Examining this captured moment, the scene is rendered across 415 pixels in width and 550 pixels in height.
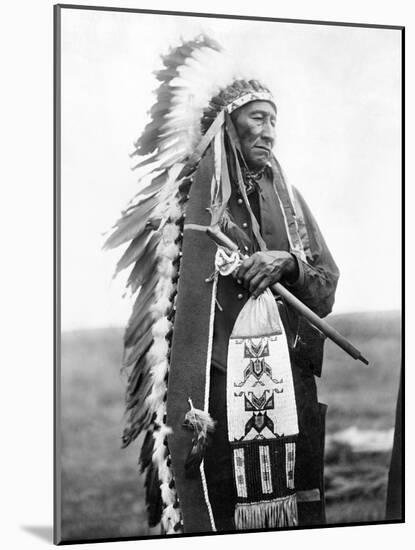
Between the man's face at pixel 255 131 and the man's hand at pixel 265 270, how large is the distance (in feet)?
1.35

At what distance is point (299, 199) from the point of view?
228 inches

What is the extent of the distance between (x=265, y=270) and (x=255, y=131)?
63 cm

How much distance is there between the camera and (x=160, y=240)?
5488 millimetres

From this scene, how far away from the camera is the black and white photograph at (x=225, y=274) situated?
5.38 metres

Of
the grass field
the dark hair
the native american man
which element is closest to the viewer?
the grass field

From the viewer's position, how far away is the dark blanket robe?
18.1 ft

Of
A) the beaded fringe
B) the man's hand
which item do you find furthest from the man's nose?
the beaded fringe

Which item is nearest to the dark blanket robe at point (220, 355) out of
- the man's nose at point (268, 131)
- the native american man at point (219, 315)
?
the native american man at point (219, 315)

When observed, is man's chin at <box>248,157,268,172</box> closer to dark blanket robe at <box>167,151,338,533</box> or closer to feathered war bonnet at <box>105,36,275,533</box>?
dark blanket robe at <box>167,151,338,533</box>

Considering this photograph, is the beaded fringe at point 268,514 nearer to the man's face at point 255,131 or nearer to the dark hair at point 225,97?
A: the man's face at point 255,131

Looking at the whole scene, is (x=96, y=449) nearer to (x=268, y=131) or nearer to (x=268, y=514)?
(x=268, y=514)

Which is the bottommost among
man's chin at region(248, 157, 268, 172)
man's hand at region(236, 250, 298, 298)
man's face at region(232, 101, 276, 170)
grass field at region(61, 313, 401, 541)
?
grass field at region(61, 313, 401, 541)

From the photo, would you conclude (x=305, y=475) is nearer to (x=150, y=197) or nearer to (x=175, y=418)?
(x=175, y=418)

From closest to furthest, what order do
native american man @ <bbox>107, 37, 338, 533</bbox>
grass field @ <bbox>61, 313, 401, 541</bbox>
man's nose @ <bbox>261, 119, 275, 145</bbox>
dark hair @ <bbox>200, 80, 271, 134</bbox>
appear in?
grass field @ <bbox>61, 313, 401, 541</bbox>
native american man @ <bbox>107, 37, 338, 533</bbox>
dark hair @ <bbox>200, 80, 271, 134</bbox>
man's nose @ <bbox>261, 119, 275, 145</bbox>
